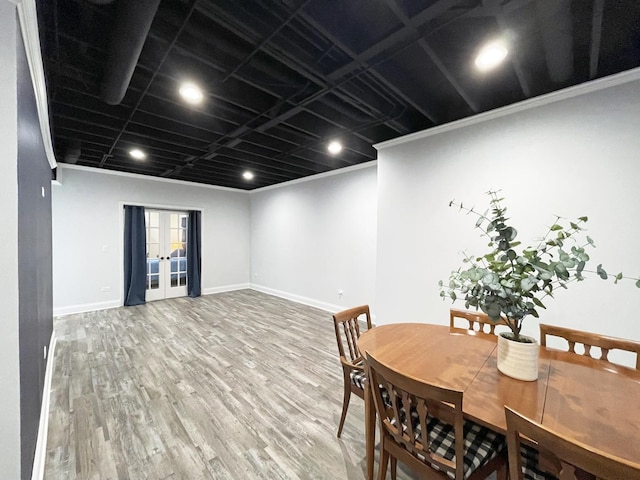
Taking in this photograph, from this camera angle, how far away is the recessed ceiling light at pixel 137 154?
12.9ft

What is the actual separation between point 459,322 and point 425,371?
5.90 ft

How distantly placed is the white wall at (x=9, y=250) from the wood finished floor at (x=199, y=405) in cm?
88

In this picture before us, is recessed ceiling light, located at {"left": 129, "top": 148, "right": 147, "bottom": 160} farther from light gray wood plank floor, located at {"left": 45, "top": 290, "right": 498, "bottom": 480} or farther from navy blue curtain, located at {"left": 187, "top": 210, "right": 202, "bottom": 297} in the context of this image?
light gray wood plank floor, located at {"left": 45, "top": 290, "right": 498, "bottom": 480}

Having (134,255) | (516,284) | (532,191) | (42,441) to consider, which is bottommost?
(42,441)

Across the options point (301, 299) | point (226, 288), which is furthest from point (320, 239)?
point (226, 288)

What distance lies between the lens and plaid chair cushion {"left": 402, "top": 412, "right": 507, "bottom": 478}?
3.64ft

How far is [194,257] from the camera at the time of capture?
20.5ft

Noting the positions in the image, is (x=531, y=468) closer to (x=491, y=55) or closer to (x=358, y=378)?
(x=358, y=378)

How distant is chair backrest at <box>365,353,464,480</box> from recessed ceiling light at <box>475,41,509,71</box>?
2.17 meters

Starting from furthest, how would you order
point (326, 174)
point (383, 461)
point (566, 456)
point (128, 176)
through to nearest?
point (128, 176) → point (326, 174) → point (383, 461) → point (566, 456)

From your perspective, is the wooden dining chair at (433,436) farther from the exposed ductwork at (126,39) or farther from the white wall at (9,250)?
the exposed ductwork at (126,39)

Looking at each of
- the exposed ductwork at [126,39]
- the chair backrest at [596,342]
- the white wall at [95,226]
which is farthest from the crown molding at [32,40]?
the white wall at [95,226]

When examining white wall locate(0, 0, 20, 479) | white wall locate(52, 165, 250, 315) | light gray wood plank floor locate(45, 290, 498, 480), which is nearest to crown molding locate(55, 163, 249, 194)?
white wall locate(52, 165, 250, 315)

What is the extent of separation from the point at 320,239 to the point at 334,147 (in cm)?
215
